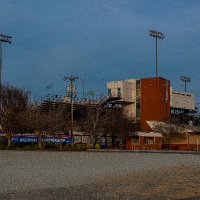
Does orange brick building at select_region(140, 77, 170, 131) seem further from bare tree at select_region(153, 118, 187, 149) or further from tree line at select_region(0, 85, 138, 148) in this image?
bare tree at select_region(153, 118, 187, 149)

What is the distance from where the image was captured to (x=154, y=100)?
343ft

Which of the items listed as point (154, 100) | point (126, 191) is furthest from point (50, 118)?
point (126, 191)

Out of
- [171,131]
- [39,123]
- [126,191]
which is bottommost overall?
[126,191]

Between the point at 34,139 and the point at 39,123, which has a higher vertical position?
the point at 39,123

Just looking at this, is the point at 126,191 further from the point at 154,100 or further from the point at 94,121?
the point at 154,100

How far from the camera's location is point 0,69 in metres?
83.1

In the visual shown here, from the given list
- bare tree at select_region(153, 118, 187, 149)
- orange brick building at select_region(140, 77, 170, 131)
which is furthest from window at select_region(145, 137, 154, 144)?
orange brick building at select_region(140, 77, 170, 131)

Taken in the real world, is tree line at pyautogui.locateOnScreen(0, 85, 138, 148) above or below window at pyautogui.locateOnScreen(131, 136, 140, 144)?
above

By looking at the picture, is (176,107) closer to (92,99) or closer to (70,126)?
(92,99)

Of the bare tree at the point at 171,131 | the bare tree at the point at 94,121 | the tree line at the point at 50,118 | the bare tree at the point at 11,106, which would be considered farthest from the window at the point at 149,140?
the bare tree at the point at 11,106

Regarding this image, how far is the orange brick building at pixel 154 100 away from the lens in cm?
10388

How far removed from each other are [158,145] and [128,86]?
25850 millimetres

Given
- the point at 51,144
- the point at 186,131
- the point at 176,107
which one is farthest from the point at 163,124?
the point at 51,144

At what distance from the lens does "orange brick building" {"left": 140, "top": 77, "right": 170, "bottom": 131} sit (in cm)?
10388
